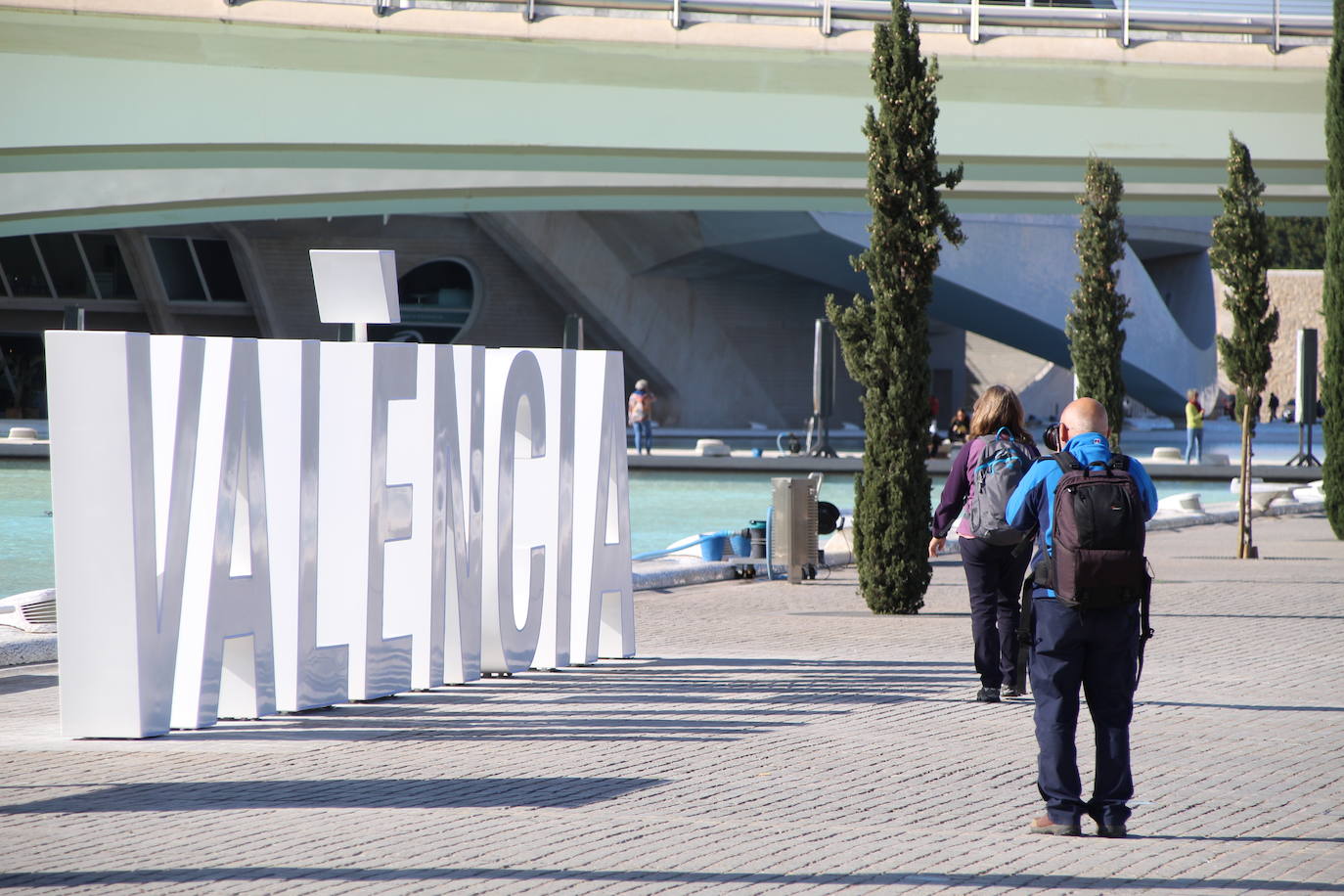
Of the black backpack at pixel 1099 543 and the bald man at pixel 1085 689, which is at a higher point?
the black backpack at pixel 1099 543

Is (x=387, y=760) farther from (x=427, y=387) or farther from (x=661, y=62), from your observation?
(x=661, y=62)

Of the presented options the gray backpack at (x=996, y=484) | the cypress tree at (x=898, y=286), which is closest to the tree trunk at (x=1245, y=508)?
the cypress tree at (x=898, y=286)

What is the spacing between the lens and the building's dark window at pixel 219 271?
49719 mm

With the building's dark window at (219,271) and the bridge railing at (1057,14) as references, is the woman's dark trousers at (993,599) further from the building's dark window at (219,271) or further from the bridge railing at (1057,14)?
the building's dark window at (219,271)

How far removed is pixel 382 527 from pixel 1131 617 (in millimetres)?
4448

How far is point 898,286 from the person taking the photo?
43.1 feet

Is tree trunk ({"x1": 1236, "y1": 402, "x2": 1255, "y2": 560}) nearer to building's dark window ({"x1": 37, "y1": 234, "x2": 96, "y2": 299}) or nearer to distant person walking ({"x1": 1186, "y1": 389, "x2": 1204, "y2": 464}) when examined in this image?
distant person walking ({"x1": 1186, "y1": 389, "x2": 1204, "y2": 464})

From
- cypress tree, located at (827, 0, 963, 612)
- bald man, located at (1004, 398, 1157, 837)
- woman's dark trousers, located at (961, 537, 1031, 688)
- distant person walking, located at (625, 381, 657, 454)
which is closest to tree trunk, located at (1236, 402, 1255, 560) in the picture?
cypress tree, located at (827, 0, 963, 612)

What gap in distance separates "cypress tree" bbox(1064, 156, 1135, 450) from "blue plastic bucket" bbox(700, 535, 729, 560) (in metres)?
5.45

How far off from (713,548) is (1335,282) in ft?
33.7

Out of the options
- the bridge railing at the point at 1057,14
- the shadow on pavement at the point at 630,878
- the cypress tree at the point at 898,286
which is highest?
the bridge railing at the point at 1057,14

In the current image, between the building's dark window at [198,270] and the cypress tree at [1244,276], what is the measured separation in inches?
1494

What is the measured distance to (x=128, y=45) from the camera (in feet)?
68.6

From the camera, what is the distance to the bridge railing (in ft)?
72.8
